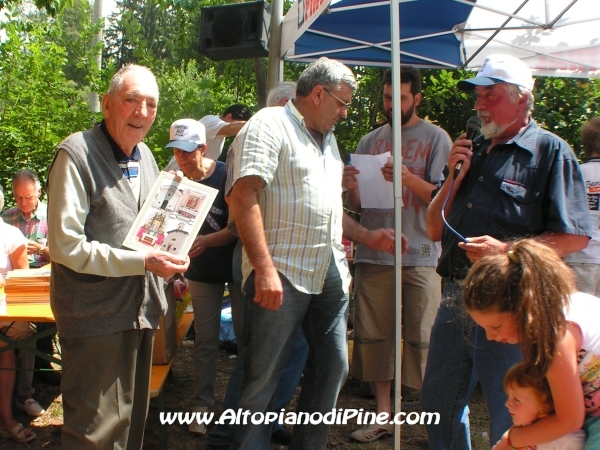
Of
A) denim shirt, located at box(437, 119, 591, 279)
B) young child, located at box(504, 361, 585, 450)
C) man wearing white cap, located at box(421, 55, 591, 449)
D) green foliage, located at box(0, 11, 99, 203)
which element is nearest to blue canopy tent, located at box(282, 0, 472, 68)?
man wearing white cap, located at box(421, 55, 591, 449)

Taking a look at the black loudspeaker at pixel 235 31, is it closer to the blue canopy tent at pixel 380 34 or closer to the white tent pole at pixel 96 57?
the blue canopy tent at pixel 380 34

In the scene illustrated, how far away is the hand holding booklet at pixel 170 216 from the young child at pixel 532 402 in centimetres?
135

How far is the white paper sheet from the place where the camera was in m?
3.83

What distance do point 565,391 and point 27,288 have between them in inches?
110

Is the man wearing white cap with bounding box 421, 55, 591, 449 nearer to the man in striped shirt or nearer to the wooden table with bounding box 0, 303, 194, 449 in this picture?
the man in striped shirt

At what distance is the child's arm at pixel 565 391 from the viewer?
2.00m

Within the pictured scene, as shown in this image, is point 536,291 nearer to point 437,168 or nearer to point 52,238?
point 52,238

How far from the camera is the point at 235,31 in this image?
583cm

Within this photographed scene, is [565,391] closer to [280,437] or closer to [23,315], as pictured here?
[280,437]

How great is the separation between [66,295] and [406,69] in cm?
256

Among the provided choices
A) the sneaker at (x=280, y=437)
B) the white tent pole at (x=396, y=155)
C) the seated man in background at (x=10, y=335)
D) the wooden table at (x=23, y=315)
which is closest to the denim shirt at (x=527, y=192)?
the white tent pole at (x=396, y=155)

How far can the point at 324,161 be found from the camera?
3096 millimetres

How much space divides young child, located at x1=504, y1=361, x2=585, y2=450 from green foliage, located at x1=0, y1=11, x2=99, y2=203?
651 cm

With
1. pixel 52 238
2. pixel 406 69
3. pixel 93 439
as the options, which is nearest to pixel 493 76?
pixel 406 69
